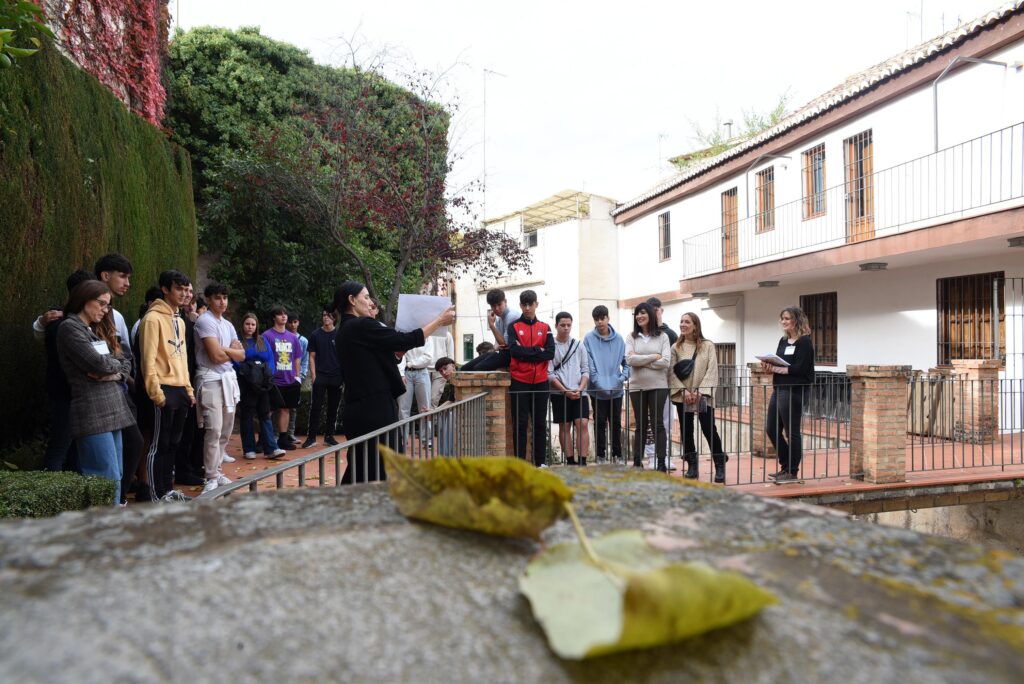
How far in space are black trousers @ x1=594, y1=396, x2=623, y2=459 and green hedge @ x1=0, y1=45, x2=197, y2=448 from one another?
16.9ft

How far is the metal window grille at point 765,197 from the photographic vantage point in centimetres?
1806

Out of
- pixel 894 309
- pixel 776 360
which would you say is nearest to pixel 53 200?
pixel 776 360

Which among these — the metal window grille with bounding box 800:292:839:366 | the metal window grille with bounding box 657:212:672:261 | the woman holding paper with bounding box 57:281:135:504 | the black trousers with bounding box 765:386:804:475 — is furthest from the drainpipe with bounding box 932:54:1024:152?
the woman holding paper with bounding box 57:281:135:504

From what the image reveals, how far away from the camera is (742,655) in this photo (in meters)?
0.79

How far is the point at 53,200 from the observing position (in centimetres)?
633

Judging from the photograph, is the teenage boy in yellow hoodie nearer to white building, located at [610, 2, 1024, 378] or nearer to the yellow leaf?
the yellow leaf

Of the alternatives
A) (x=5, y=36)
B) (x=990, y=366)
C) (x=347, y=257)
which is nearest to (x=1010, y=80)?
(x=990, y=366)

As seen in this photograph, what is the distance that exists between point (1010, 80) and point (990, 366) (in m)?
4.73

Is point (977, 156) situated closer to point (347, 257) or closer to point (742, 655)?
point (347, 257)

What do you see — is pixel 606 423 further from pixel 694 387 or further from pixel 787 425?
pixel 787 425

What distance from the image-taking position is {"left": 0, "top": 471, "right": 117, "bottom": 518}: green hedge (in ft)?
12.3

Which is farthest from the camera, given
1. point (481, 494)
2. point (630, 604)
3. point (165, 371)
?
point (165, 371)

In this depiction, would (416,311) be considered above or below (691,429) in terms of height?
above

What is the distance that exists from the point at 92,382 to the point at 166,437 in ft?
4.11
